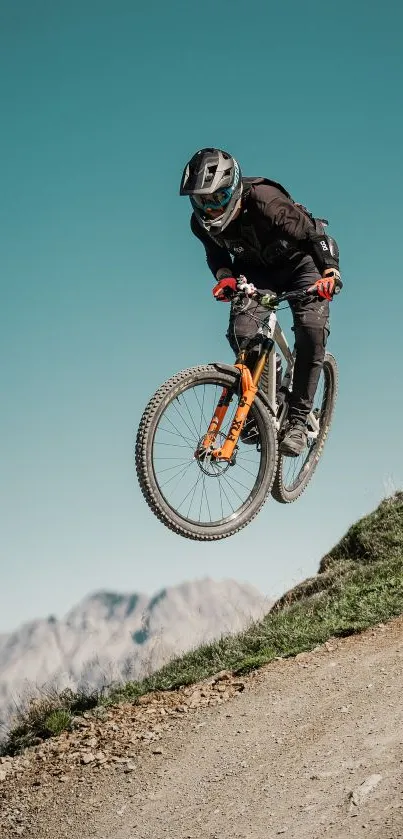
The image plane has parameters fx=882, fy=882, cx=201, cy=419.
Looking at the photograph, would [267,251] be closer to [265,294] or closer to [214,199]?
[265,294]

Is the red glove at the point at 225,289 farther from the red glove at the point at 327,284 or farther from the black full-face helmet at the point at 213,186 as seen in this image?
the red glove at the point at 327,284

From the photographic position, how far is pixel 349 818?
18.6 feet

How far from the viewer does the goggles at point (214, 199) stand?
8.52 meters

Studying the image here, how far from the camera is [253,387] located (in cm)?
922

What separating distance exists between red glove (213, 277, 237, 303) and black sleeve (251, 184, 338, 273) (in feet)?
2.25

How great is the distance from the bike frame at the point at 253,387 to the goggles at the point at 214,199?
112 centimetres

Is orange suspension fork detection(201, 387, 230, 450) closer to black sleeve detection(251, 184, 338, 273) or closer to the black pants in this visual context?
the black pants

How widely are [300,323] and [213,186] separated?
206 cm

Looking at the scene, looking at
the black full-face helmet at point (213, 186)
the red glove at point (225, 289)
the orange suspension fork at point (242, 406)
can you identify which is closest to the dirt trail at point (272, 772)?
the orange suspension fork at point (242, 406)

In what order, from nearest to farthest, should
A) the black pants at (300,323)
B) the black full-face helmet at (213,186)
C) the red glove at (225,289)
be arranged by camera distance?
the black full-face helmet at (213,186), the red glove at (225,289), the black pants at (300,323)

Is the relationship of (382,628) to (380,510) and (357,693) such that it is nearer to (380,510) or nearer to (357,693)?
(357,693)

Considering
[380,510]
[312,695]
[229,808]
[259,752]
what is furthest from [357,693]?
[380,510]

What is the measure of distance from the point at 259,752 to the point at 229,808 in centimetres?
78

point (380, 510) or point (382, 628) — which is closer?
point (382, 628)
